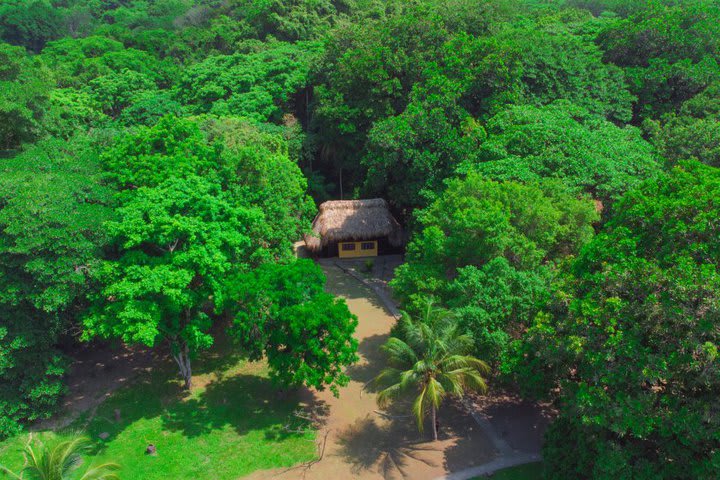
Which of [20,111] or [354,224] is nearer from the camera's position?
[20,111]

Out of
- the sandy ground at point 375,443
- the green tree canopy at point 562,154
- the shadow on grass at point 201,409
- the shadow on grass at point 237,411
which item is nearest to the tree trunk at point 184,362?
the shadow on grass at point 201,409

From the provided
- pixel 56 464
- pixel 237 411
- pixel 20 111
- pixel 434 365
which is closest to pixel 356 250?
pixel 237 411

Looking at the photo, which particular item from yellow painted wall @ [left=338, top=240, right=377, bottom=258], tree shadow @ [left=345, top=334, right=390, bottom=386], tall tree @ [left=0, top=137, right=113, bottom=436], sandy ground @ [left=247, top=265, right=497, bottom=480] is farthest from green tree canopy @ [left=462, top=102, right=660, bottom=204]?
tall tree @ [left=0, top=137, right=113, bottom=436]

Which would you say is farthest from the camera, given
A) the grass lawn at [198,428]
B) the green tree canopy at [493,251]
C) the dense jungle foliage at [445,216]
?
the green tree canopy at [493,251]

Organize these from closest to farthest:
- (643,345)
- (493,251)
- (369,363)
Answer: (643,345) → (493,251) → (369,363)

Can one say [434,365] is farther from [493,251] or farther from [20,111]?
[20,111]

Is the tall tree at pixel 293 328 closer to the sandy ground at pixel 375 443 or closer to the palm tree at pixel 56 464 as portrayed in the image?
the sandy ground at pixel 375 443

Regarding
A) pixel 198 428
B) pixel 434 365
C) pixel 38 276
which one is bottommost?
pixel 198 428
